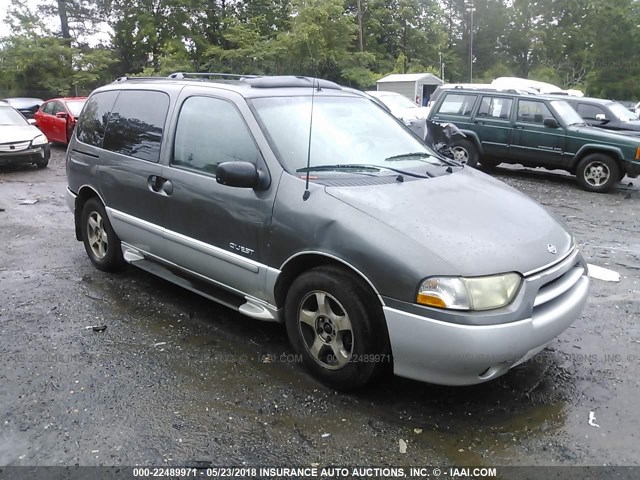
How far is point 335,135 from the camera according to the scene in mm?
3879

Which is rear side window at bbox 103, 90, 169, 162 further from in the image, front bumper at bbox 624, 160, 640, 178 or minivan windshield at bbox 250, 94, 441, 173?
front bumper at bbox 624, 160, 640, 178

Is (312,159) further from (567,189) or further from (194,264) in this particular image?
(567,189)

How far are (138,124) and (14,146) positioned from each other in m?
8.96

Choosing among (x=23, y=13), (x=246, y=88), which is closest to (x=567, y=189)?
(x=246, y=88)

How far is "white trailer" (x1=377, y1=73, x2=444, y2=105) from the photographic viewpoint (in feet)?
87.6

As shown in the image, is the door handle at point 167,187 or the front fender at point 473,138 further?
the front fender at point 473,138

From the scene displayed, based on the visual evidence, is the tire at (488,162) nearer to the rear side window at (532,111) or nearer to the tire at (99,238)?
the rear side window at (532,111)

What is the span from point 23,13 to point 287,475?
127ft

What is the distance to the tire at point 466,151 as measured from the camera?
12023mm

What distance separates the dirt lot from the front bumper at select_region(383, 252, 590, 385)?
36 cm

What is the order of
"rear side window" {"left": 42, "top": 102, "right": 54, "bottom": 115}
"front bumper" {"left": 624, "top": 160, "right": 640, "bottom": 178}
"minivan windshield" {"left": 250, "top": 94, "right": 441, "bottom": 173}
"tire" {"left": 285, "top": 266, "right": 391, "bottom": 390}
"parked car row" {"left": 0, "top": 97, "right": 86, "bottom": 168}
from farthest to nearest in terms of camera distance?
1. "rear side window" {"left": 42, "top": 102, "right": 54, "bottom": 115}
2. "parked car row" {"left": 0, "top": 97, "right": 86, "bottom": 168}
3. "front bumper" {"left": 624, "top": 160, "right": 640, "bottom": 178}
4. "minivan windshield" {"left": 250, "top": 94, "right": 441, "bottom": 173}
5. "tire" {"left": 285, "top": 266, "right": 391, "bottom": 390}

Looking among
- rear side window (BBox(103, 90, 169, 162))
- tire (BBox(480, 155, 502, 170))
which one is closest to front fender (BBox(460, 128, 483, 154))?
tire (BBox(480, 155, 502, 170))

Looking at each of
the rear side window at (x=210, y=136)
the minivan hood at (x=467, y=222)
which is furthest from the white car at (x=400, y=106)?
the minivan hood at (x=467, y=222)

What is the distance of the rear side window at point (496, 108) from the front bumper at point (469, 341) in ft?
30.5
